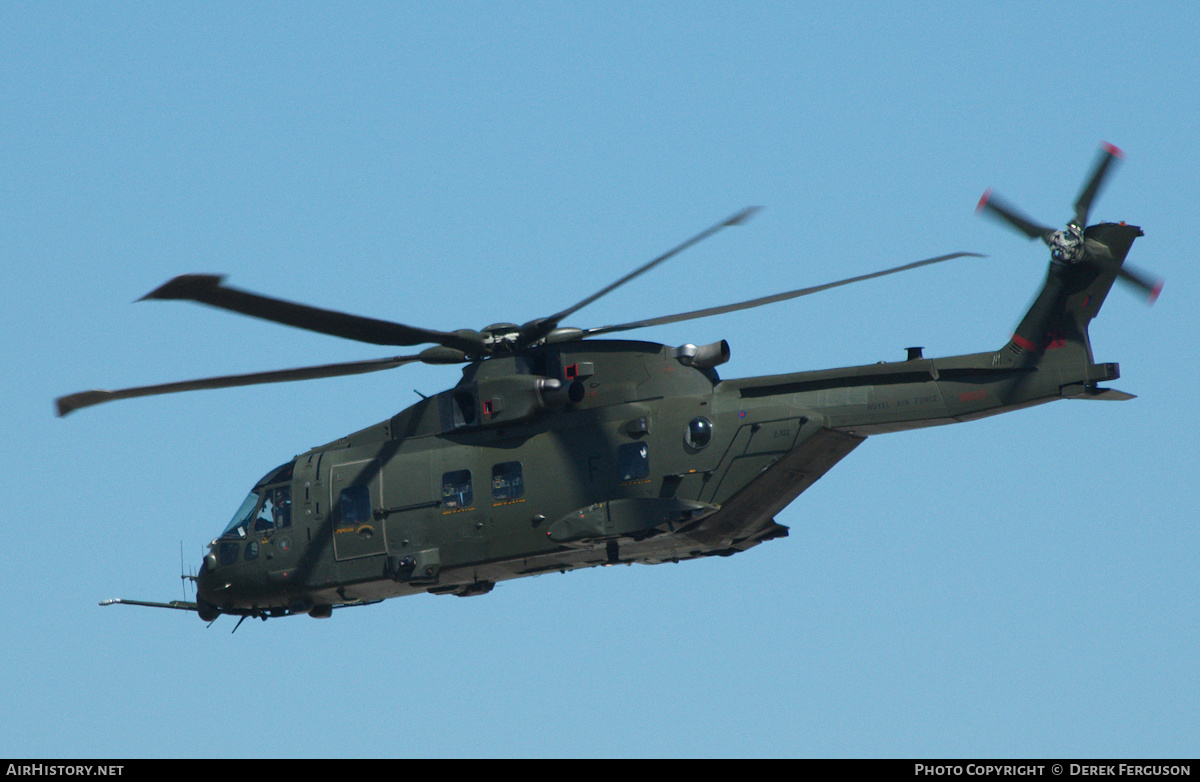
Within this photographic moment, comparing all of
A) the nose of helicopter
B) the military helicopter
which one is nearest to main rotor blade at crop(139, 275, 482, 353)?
the military helicopter

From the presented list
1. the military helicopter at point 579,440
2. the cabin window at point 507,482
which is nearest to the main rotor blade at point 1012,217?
the military helicopter at point 579,440

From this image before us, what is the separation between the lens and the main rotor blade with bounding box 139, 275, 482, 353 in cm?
2712

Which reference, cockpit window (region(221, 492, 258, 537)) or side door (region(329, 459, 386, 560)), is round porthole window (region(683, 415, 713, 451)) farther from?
cockpit window (region(221, 492, 258, 537))

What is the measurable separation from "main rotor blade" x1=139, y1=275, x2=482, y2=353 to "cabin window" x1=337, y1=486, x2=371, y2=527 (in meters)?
3.03

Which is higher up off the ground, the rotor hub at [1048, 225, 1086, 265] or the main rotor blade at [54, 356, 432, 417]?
the rotor hub at [1048, 225, 1086, 265]

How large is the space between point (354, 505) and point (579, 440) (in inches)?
193

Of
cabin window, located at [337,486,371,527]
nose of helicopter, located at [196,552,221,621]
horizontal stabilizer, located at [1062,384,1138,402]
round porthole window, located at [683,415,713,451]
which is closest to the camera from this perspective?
horizontal stabilizer, located at [1062,384,1138,402]

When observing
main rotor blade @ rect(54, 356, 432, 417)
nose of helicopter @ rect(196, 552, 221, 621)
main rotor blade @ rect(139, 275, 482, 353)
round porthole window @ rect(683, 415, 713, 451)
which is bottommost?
nose of helicopter @ rect(196, 552, 221, 621)

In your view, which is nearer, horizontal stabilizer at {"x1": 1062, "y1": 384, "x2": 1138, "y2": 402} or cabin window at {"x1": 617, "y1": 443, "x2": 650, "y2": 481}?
horizontal stabilizer at {"x1": 1062, "y1": 384, "x2": 1138, "y2": 402}

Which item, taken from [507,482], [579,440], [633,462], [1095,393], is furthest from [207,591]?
[1095,393]

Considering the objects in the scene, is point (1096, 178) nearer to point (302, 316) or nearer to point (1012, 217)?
point (1012, 217)
